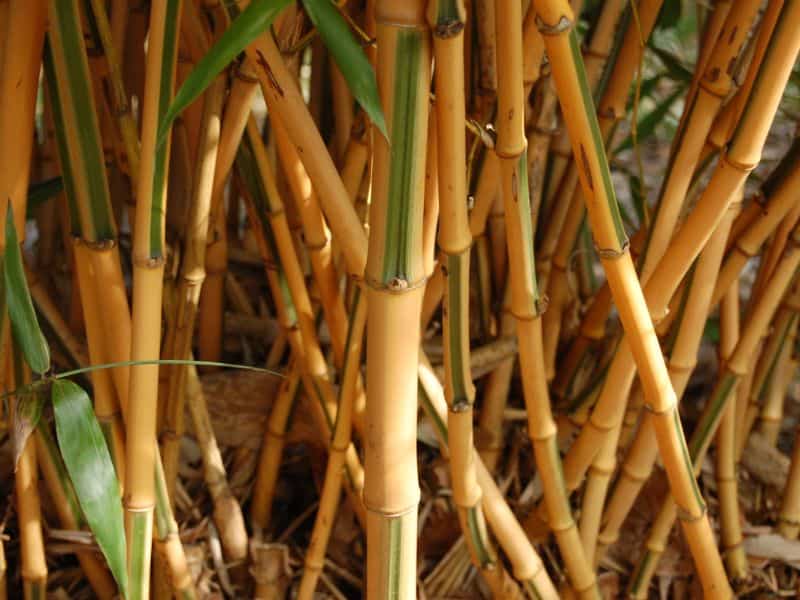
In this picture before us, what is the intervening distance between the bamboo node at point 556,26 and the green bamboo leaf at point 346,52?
90 millimetres

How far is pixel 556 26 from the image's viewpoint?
49 cm

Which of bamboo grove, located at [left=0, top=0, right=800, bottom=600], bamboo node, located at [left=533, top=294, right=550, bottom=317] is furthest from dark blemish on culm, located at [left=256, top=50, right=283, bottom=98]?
bamboo node, located at [left=533, top=294, right=550, bottom=317]

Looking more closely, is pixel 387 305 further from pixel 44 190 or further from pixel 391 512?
pixel 44 190

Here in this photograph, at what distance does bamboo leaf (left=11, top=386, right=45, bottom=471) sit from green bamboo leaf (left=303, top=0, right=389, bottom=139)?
239 millimetres

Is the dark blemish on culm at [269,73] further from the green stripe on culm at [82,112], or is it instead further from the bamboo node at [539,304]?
the bamboo node at [539,304]

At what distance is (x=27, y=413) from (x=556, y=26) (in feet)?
1.13

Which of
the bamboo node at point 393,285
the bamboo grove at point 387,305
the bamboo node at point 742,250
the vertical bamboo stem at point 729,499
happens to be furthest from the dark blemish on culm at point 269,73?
the vertical bamboo stem at point 729,499

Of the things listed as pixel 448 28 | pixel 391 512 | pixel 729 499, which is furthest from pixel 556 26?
pixel 729 499

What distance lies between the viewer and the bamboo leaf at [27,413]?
1.76 ft

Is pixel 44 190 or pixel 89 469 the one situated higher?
pixel 44 190

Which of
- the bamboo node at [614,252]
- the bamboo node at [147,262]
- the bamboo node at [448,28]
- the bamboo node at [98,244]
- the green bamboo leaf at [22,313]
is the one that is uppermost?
the bamboo node at [448,28]

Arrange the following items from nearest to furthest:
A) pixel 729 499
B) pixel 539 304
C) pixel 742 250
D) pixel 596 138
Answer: pixel 596 138, pixel 539 304, pixel 742 250, pixel 729 499

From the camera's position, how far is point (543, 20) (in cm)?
49

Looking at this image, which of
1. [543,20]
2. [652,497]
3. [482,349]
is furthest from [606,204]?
[652,497]
